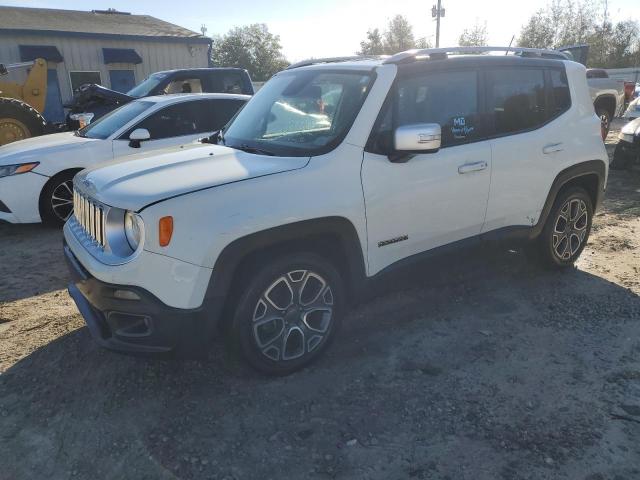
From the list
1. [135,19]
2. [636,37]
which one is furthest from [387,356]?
[636,37]

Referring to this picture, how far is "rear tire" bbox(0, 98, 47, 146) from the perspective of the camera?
29.9ft

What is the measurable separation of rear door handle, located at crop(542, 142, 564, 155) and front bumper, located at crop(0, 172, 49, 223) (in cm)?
537

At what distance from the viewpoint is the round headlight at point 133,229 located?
256cm

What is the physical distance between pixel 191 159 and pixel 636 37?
158 ft

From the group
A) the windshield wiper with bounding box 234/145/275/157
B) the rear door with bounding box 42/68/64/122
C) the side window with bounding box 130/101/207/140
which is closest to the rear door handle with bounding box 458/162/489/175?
the windshield wiper with bounding box 234/145/275/157

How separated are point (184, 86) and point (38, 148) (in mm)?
4363

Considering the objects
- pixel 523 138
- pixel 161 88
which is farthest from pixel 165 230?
pixel 161 88

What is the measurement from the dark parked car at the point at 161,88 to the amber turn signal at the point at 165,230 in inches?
283

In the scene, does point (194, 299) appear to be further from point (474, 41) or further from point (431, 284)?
point (474, 41)

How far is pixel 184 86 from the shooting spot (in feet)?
32.4

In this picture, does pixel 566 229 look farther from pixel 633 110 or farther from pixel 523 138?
pixel 633 110

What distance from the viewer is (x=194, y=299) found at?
103 inches

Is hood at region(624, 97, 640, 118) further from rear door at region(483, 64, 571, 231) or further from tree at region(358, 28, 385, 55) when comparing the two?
tree at region(358, 28, 385, 55)

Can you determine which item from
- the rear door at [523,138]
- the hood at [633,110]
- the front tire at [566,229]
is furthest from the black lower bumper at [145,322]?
the hood at [633,110]
